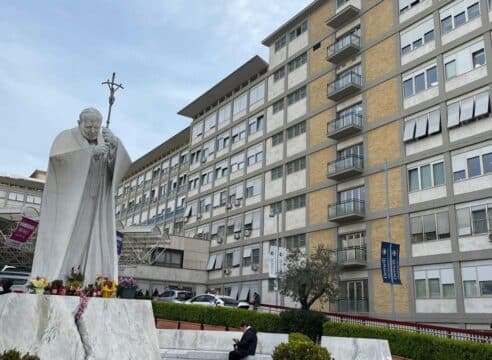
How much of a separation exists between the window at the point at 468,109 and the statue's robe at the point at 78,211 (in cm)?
2175

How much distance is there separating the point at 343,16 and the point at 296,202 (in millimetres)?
13842

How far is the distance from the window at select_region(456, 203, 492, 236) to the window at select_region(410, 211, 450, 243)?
2.62 feet

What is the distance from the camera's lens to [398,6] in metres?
32.1

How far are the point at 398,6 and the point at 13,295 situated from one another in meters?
31.2

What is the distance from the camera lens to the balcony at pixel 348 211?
31.1 metres

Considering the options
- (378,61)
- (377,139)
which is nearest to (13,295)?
(377,139)

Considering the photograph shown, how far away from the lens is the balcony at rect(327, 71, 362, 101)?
110 ft

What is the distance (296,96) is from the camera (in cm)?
4038

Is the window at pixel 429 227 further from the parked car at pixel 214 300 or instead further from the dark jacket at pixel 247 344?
the dark jacket at pixel 247 344

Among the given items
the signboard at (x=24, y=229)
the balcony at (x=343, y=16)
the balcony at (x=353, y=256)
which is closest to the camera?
the signboard at (x=24, y=229)

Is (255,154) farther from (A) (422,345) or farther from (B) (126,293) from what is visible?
(B) (126,293)

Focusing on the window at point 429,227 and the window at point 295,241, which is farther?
the window at point 295,241

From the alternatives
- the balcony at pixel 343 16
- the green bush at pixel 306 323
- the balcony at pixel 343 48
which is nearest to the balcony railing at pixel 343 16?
the balcony at pixel 343 16

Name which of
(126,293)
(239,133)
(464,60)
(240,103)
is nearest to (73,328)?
(126,293)
